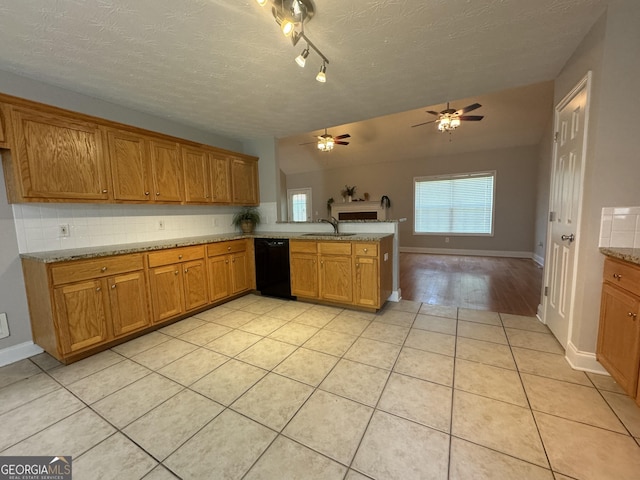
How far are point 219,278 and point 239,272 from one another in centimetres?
34

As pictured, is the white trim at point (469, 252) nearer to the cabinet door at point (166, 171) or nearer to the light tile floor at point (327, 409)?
the light tile floor at point (327, 409)

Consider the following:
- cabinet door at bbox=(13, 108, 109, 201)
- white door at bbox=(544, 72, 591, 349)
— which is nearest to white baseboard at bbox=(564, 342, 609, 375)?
white door at bbox=(544, 72, 591, 349)

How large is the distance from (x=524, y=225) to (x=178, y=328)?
758 cm

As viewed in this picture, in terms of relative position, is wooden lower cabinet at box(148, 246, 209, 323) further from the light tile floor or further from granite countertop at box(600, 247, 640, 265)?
granite countertop at box(600, 247, 640, 265)

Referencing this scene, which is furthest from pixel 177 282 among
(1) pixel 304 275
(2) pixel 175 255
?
(1) pixel 304 275

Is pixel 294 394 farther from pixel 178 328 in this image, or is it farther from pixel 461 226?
pixel 461 226

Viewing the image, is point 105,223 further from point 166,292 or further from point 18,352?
point 18,352

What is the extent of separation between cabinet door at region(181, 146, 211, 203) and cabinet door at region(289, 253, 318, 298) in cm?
144

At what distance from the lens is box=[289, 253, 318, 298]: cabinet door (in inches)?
130

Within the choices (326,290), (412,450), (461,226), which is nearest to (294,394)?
(412,450)

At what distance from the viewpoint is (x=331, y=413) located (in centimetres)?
156

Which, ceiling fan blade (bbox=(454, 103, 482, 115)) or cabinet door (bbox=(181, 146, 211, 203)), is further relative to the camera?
ceiling fan blade (bbox=(454, 103, 482, 115))

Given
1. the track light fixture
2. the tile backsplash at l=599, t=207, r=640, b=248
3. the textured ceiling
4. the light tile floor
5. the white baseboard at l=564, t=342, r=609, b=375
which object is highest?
the textured ceiling

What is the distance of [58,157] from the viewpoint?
224cm
